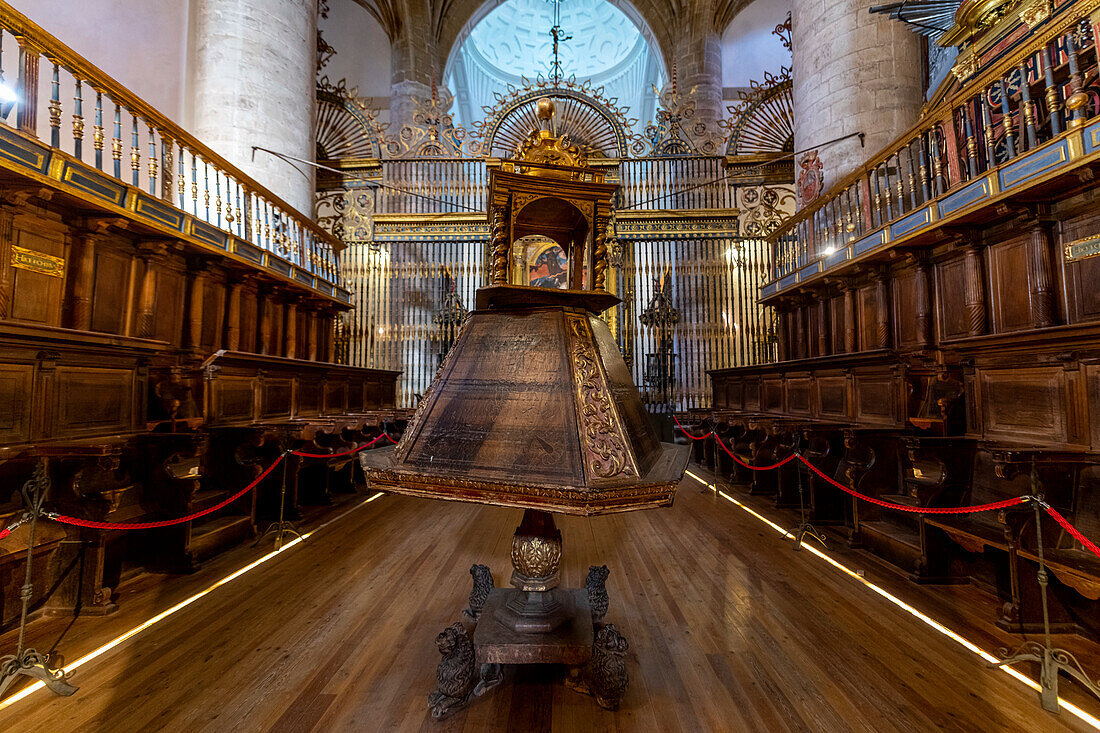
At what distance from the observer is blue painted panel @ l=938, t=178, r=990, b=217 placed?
3.12m

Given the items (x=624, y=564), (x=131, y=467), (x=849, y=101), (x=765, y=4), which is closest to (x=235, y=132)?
(x=131, y=467)

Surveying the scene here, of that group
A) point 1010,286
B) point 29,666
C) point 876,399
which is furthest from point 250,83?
point 1010,286

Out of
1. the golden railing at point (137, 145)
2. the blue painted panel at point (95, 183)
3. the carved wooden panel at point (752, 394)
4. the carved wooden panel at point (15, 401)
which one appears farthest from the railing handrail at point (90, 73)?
the carved wooden panel at point (752, 394)

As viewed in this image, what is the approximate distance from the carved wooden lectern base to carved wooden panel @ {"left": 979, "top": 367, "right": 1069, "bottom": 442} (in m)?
3.03

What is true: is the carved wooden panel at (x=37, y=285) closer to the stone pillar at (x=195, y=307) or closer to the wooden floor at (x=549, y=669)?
the stone pillar at (x=195, y=307)

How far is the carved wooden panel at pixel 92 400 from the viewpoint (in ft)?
9.17

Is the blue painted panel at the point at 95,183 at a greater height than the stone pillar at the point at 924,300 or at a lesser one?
greater

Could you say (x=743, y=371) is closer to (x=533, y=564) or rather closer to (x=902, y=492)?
(x=902, y=492)

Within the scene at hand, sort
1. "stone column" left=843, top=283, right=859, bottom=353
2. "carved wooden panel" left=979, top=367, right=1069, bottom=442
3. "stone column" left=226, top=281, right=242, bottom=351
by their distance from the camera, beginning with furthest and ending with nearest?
"stone column" left=226, top=281, right=242, bottom=351 → "stone column" left=843, top=283, right=859, bottom=353 → "carved wooden panel" left=979, top=367, right=1069, bottom=442

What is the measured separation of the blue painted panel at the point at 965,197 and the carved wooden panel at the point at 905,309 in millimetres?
904

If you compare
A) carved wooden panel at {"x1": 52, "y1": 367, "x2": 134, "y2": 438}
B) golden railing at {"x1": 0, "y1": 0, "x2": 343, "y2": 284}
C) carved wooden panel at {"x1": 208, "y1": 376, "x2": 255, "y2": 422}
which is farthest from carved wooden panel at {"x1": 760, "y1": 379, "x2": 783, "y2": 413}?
golden railing at {"x1": 0, "y1": 0, "x2": 343, "y2": 284}

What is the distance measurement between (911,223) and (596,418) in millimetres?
4034

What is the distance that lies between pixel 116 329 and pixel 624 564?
4.63 metres

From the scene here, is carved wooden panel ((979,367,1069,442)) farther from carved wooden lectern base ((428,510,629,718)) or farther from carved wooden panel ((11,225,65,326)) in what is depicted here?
carved wooden panel ((11,225,65,326))
